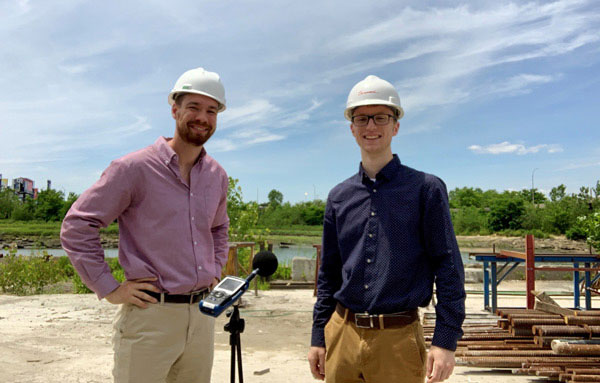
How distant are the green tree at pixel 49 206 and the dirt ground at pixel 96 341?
82853mm

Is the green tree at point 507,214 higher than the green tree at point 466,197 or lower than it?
lower

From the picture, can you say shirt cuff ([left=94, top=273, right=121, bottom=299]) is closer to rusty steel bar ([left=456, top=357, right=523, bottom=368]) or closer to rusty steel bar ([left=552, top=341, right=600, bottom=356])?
rusty steel bar ([left=456, top=357, right=523, bottom=368])

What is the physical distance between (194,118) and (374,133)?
Result: 114cm

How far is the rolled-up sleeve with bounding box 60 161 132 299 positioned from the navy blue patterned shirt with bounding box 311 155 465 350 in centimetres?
129

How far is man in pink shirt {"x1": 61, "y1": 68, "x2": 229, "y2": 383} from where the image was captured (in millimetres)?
2688

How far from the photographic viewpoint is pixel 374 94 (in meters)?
2.50

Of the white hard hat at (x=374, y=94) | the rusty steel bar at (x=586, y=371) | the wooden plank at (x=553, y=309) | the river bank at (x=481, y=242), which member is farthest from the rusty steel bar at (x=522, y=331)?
the river bank at (x=481, y=242)

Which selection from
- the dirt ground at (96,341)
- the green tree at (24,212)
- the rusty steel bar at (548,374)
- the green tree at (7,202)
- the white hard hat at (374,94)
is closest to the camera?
the white hard hat at (374,94)

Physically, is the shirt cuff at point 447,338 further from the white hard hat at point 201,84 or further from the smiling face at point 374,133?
the white hard hat at point 201,84

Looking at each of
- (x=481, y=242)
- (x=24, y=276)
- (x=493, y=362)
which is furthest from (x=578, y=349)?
(x=481, y=242)

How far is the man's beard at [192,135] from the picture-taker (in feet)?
9.53

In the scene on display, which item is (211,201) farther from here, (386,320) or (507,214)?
(507,214)

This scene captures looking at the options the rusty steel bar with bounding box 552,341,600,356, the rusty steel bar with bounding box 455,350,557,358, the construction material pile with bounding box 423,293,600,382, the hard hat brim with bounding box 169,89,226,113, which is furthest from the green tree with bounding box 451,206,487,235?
the hard hat brim with bounding box 169,89,226,113

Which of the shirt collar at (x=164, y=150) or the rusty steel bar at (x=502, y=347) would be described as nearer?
the shirt collar at (x=164, y=150)
